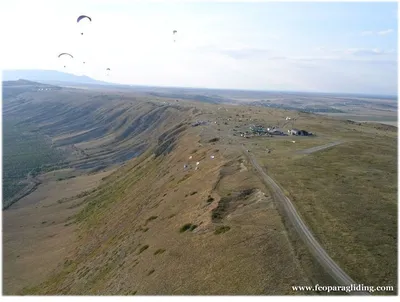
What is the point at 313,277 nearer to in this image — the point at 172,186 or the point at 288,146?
the point at 172,186

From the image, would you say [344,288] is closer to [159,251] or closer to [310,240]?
[310,240]

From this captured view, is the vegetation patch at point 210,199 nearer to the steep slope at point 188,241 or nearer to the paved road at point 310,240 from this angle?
the steep slope at point 188,241

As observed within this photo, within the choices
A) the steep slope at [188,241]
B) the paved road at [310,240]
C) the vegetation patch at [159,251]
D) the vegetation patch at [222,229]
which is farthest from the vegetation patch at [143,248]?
the paved road at [310,240]

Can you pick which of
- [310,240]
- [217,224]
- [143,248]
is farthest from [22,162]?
[310,240]

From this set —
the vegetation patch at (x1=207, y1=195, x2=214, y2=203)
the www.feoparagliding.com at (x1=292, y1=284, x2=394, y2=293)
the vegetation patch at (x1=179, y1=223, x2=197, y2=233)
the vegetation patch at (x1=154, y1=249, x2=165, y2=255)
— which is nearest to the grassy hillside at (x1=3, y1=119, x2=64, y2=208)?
the vegetation patch at (x1=207, y1=195, x2=214, y2=203)

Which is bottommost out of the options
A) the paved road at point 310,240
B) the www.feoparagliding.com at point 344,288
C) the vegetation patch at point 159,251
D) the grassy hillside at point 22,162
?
the grassy hillside at point 22,162

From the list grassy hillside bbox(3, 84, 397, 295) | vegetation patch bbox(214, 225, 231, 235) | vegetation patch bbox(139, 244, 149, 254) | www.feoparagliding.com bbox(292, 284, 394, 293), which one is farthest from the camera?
vegetation patch bbox(139, 244, 149, 254)

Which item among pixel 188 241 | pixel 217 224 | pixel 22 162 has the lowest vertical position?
pixel 22 162

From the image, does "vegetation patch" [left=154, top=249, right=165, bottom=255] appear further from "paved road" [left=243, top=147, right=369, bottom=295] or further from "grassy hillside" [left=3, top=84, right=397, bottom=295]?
"paved road" [left=243, top=147, right=369, bottom=295]
